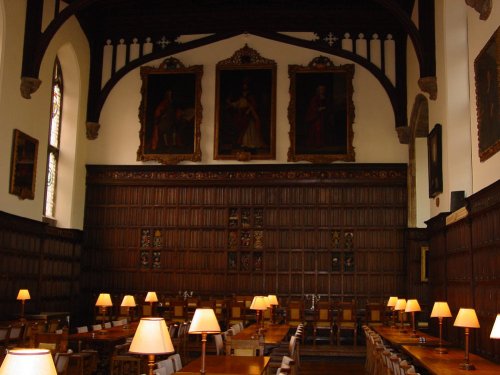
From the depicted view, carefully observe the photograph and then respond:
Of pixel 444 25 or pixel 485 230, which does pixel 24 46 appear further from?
pixel 485 230

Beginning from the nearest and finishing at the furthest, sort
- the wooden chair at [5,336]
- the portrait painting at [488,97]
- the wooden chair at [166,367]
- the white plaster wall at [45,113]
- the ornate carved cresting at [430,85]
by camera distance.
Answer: the wooden chair at [166,367], the portrait painting at [488,97], the wooden chair at [5,336], the ornate carved cresting at [430,85], the white plaster wall at [45,113]

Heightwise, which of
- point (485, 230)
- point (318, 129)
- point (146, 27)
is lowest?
point (485, 230)

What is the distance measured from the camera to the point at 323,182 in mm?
18406

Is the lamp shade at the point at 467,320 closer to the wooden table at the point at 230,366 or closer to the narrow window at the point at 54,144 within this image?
the wooden table at the point at 230,366

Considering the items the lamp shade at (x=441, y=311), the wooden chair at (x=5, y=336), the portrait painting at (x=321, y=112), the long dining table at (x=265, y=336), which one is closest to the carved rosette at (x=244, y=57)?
the portrait painting at (x=321, y=112)

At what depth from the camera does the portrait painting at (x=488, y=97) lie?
970cm

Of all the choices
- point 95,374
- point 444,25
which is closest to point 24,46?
point 95,374

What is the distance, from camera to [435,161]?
1428cm

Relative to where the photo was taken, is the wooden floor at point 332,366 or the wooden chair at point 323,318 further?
the wooden chair at point 323,318

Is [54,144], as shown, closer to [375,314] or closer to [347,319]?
[347,319]

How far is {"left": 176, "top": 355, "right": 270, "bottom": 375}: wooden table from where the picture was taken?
6907 millimetres

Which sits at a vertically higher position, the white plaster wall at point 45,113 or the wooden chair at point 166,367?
the white plaster wall at point 45,113

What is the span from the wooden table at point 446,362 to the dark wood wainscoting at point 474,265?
0.68 m

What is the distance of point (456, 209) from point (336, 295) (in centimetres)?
638
